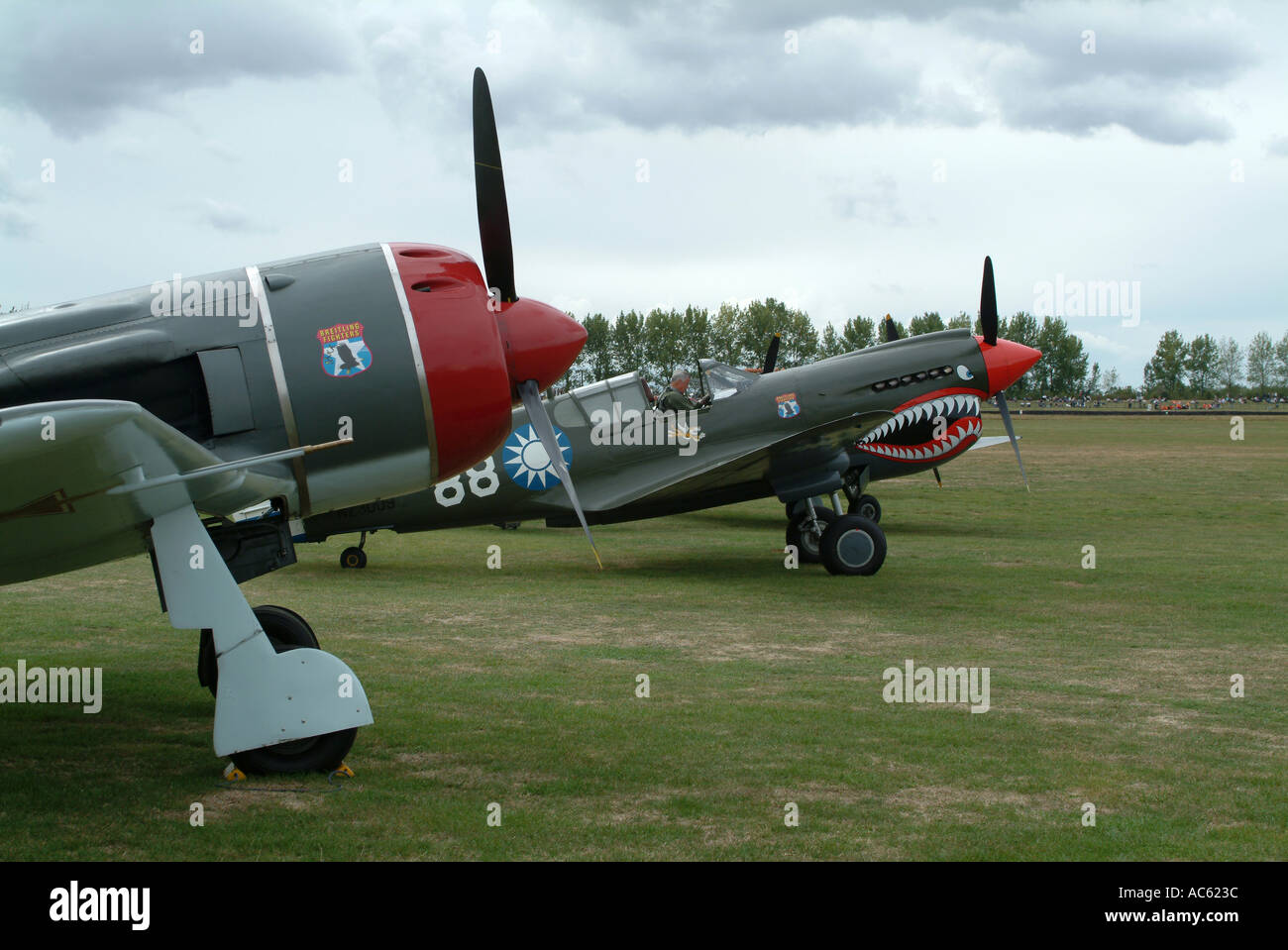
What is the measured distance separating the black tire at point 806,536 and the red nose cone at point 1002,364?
135 inches

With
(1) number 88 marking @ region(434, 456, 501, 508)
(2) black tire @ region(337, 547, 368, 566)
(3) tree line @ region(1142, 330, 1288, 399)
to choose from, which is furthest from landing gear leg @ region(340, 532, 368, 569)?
(3) tree line @ region(1142, 330, 1288, 399)

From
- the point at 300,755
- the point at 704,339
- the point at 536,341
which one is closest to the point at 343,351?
the point at 536,341

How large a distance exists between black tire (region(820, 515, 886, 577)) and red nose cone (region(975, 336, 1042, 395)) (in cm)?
394

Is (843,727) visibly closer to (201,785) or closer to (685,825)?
(685,825)

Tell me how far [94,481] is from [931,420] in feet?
43.5

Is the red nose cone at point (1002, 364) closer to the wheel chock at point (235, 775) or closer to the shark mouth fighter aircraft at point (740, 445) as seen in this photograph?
the shark mouth fighter aircraft at point (740, 445)

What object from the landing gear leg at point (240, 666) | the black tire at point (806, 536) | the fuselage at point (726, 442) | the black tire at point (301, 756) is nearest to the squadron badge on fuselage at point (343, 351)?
the landing gear leg at point (240, 666)

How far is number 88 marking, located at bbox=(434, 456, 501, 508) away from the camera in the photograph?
42.5 feet

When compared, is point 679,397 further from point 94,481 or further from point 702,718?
point 94,481

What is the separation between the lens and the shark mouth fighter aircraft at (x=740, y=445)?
13.2 metres

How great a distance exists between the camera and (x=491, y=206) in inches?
239

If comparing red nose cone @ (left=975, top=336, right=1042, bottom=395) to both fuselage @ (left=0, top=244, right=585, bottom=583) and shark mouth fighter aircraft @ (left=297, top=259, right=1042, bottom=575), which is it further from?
fuselage @ (left=0, top=244, right=585, bottom=583)

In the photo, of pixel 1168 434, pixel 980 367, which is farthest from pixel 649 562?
pixel 1168 434

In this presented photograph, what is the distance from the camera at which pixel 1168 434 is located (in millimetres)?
53281
